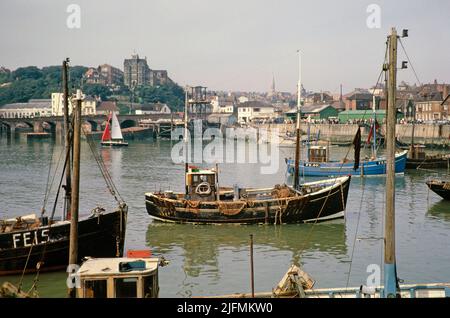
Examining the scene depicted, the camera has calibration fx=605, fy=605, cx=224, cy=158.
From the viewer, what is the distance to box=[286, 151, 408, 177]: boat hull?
57531 mm

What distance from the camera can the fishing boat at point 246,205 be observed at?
32.2 meters

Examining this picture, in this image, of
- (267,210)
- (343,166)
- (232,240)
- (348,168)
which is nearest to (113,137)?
(348,168)

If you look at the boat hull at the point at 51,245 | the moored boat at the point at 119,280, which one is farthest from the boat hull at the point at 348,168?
the moored boat at the point at 119,280

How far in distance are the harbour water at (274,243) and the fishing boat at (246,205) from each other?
1.64ft

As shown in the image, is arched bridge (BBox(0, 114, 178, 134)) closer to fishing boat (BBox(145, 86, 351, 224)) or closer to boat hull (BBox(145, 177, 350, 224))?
fishing boat (BBox(145, 86, 351, 224))

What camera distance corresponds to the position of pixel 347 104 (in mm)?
153000

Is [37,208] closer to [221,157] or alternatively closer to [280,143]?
[221,157]

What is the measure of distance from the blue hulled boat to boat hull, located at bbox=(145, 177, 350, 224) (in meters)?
23.9

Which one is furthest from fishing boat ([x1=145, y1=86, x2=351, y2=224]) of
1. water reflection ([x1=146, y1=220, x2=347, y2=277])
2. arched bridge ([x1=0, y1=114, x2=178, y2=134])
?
arched bridge ([x1=0, y1=114, x2=178, y2=134])

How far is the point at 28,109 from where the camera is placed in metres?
186

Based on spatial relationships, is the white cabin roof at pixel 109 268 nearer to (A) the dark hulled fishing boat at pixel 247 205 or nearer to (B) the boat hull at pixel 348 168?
A: (A) the dark hulled fishing boat at pixel 247 205

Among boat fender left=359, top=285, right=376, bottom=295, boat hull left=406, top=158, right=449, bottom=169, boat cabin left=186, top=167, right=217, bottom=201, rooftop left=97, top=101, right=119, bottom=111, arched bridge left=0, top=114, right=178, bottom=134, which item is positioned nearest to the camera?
boat fender left=359, top=285, right=376, bottom=295

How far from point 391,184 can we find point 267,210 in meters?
17.6
